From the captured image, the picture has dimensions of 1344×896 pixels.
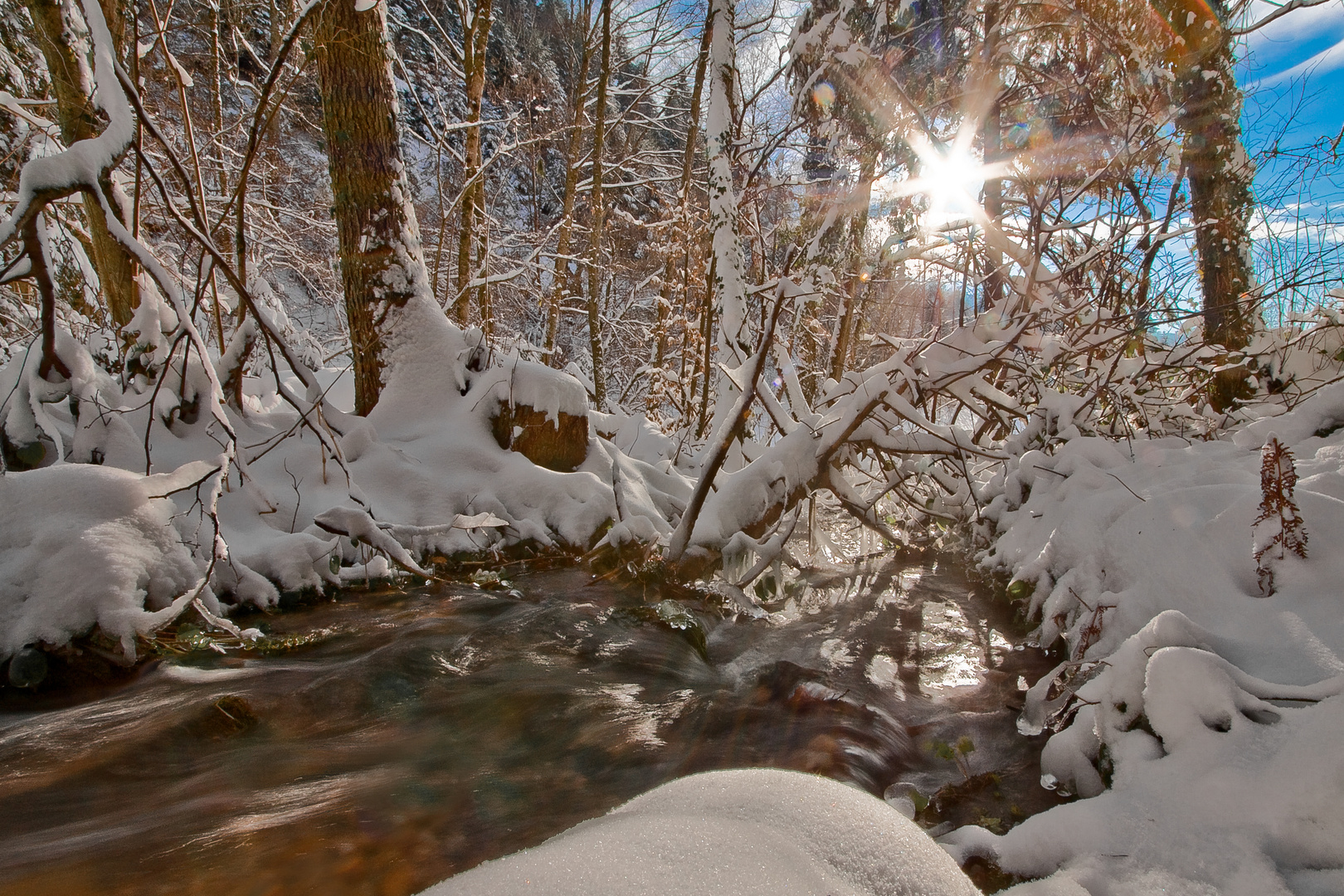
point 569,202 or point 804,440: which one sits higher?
point 569,202

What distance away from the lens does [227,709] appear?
2215 mm

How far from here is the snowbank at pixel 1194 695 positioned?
145cm

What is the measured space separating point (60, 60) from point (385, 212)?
2.33m

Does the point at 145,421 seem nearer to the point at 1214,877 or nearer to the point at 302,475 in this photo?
the point at 302,475

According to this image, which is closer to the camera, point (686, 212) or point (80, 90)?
point (80, 90)

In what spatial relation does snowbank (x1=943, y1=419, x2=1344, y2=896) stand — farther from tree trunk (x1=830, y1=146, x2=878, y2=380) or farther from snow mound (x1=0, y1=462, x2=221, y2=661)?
tree trunk (x1=830, y1=146, x2=878, y2=380)

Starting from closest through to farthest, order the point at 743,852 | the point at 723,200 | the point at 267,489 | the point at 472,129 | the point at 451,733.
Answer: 1. the point at 743,852
2. the point at 451,733
3. the point at 267,489
4. the point at 723,200
5. the point at 472,129

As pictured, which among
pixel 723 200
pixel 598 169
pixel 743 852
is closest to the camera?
pixel 743 852

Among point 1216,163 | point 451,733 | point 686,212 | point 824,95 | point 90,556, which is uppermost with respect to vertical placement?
point 824,95

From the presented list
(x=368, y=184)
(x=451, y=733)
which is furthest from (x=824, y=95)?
(x=451, y=733)

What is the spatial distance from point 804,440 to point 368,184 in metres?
3.79

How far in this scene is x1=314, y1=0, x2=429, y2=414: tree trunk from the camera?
15.3 feet

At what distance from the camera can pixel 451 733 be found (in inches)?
90.5

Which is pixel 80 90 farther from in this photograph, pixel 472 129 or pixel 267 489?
pixel 472 129
